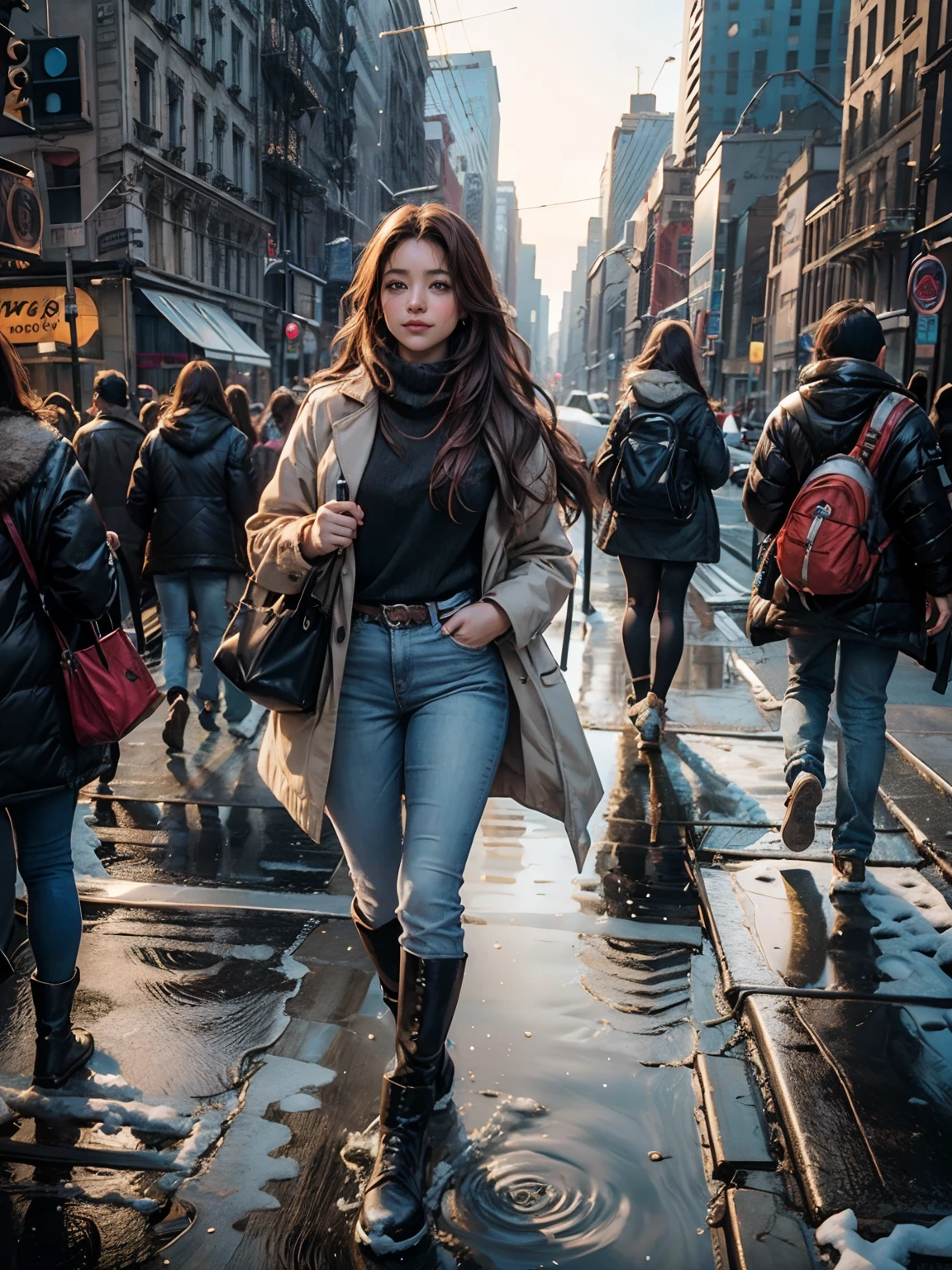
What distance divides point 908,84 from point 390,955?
47179 millimetres

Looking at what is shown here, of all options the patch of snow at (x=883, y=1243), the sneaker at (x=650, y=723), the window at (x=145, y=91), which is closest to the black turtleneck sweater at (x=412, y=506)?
the patch of snow at (x=883, y=1243)

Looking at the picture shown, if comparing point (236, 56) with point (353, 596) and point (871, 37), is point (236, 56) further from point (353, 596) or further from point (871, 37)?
point (353, 596)

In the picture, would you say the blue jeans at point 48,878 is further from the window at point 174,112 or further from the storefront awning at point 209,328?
the window at point 174,112

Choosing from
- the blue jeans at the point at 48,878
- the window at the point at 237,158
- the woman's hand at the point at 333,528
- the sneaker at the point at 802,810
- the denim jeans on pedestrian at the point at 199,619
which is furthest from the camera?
the window at the point at 237,158

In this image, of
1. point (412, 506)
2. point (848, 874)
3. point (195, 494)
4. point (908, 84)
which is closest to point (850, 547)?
point (848, 874)

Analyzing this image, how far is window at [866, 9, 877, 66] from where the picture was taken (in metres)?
45.9

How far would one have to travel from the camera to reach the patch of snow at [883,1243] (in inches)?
85.3

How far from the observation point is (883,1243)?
2.23m

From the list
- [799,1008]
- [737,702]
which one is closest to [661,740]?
[737,702]

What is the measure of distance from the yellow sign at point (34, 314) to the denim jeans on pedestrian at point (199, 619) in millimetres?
16706

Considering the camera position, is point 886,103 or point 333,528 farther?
point 886,103

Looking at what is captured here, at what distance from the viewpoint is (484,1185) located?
2.49 m

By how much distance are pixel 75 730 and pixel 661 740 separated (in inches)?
146

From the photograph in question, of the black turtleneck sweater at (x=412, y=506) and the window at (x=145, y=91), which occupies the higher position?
the window at (x=145, y=91)
